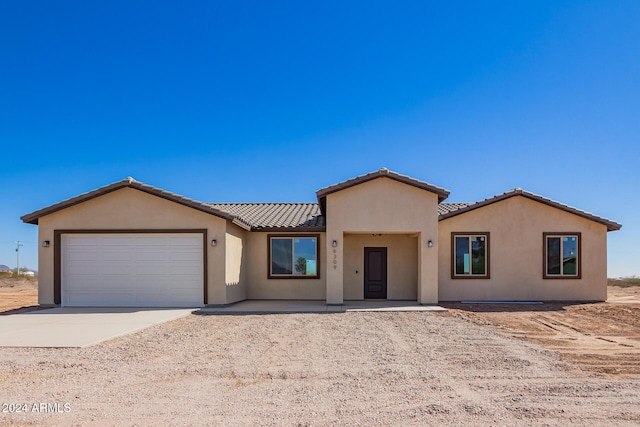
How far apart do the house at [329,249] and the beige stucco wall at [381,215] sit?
34 millimetres

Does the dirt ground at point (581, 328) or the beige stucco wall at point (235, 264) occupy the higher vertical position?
the beige stucco wall at point (235, 264)

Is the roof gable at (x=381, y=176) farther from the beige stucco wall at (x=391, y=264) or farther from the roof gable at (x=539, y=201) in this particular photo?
the beige stucco wall at (x=391, y=264)

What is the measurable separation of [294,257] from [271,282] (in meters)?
1.32

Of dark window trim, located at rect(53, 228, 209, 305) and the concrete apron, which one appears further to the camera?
dark window trim, located at rect(53, 228, 209, 305)

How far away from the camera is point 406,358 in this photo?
7.89 m

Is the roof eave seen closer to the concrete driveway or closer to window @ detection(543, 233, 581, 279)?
the concrete driveway

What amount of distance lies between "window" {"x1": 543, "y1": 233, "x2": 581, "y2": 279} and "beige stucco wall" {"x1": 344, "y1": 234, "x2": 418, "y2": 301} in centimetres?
494

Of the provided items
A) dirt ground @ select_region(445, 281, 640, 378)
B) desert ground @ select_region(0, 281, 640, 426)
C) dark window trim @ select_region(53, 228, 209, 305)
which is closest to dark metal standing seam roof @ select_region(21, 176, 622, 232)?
dark window trim @ select_region(53, 228, 209, 305)

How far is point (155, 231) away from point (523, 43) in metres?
13.3

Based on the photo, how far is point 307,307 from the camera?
1499 centimetres

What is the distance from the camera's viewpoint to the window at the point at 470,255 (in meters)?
17.4

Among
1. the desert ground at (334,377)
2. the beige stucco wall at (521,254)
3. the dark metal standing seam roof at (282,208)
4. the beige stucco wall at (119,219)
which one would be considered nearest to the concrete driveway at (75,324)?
the desert ground at (334,377)

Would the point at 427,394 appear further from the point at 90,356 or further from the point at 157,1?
the point at 157,1

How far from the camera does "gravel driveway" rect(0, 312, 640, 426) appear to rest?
5.09 meters
